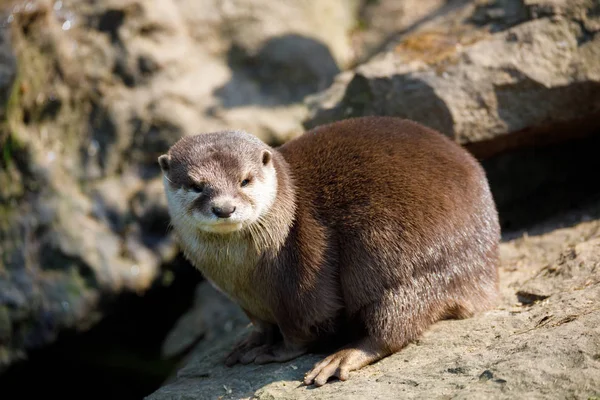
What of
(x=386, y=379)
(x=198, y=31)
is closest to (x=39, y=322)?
(x=198, y=31)

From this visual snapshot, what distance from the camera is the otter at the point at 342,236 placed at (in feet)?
12.9

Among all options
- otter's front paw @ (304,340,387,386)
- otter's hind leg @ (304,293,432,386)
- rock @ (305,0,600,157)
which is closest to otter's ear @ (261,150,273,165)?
otter's hind leg @ (304,293,432,386)

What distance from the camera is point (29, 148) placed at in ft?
22.3

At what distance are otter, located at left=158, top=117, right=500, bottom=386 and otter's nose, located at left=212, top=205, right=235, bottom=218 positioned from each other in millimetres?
12

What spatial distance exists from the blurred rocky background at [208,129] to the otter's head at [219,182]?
3.13 feet

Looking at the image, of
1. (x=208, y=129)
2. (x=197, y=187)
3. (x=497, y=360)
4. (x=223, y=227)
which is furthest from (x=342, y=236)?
(x=208, y=129)

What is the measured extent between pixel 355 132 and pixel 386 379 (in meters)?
1.50

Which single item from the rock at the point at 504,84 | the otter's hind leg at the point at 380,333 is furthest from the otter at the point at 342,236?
the rock at the point at 504,84

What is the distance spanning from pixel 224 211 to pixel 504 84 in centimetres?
259

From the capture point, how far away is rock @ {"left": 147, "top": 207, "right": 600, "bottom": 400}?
325cm

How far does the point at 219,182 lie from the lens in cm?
390

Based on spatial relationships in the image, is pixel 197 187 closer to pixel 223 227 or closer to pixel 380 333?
pixel 223 227

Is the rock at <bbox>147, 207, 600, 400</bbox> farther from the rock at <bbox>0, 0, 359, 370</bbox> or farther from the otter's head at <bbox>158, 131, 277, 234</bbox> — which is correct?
the rock at <bbox>0, 0, 359, 370</bbox>

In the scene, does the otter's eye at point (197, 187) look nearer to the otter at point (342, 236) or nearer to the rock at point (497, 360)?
the otter at point (342, 236)
